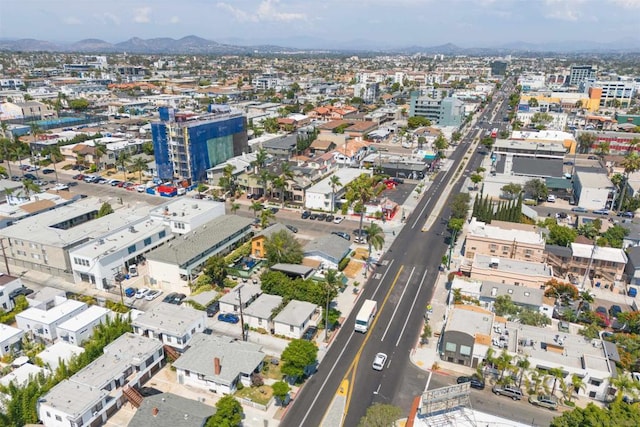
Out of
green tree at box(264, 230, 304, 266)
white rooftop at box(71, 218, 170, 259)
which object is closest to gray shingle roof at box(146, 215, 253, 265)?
white rooftop at box(71, 218, 170, 259)

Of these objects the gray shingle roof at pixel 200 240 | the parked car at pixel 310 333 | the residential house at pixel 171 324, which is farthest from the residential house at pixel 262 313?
the gray shingle roof at pixel 200 240

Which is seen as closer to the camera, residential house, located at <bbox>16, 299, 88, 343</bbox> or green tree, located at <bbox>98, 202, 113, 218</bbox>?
residential house, located at <bbox>16, 299, 88, 343</bbox>

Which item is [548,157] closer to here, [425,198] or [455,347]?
[425,198]

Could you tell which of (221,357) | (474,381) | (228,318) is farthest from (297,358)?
(474,381)

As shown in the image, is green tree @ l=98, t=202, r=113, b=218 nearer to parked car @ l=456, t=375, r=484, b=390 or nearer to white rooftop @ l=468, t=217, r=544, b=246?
white rooftop @ l=468, t=217, r=544, b=246

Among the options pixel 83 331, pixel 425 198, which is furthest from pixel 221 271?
pixel 425 198

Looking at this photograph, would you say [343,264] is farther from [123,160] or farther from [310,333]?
[123,160]
